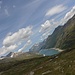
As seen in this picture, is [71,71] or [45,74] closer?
[71,71]

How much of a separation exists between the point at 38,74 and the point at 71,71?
35.8m

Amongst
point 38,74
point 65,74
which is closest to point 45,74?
point 38,74

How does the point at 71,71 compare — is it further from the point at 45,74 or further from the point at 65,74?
the point at 45,74

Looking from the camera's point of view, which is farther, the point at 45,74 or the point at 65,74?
the point at 45,74

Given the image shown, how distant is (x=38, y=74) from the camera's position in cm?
12694

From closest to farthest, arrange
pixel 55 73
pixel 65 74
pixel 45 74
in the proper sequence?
1. pixel 65 74
2. pixel 55 73
3. pixel 45 74

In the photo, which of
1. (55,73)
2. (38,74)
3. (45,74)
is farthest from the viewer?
(38,74)

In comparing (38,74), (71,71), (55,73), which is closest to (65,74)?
(71,71)

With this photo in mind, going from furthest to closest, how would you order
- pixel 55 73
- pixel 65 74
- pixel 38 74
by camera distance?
pixel 38 74 < pixel 55 73 < pixel 65 74

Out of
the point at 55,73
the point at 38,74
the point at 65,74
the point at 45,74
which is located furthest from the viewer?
the point at 38,74

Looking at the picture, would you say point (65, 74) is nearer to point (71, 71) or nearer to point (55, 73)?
point (71, 71)

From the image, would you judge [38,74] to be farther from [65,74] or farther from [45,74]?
[65,74]

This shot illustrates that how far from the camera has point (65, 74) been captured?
96.1 m

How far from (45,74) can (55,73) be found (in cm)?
1073
